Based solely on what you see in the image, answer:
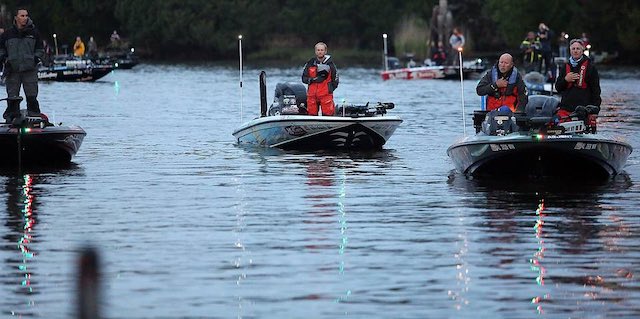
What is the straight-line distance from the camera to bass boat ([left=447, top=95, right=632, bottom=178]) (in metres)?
21.5

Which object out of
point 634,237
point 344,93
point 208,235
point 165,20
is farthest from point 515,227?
point 165,20

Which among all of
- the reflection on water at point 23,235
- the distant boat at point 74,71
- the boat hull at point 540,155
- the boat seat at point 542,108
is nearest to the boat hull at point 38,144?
the reflection on water at point 23,235

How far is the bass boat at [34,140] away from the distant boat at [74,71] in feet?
140

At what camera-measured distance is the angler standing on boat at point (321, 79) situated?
27.5m

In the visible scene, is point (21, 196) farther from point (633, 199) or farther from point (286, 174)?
point (633, 199)

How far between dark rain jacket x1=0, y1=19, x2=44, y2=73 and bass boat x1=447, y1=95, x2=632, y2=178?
6143mm

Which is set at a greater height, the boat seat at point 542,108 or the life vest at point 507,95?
the life vest at point 507,95

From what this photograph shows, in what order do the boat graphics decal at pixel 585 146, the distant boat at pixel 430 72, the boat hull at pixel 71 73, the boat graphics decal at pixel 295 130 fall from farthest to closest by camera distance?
the distant boat at pixel 430 72, the boat hull at pixel 71 73, the boat graphics decal at pixel 295 130, the boat graphics decal at pixel 585 146

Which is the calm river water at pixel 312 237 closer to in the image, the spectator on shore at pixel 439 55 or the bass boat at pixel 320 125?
the bass boat at pixel 320 125

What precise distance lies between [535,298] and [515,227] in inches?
185

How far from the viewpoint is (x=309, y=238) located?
16.5 m

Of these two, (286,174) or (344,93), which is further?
(344,93)

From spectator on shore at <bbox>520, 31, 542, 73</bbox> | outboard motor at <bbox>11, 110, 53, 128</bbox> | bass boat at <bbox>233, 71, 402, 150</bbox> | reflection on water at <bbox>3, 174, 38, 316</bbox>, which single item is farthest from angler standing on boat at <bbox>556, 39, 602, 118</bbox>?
spectator on shore at <bbox>520, 31, 542, 73</bbox>

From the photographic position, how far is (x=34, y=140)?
24.1 metres
